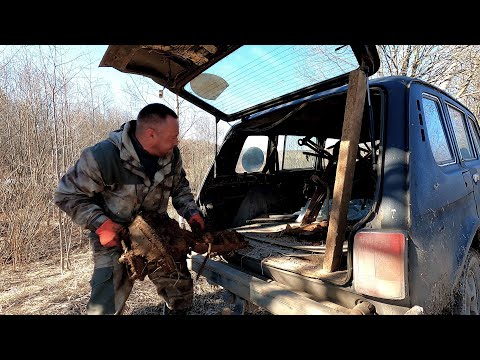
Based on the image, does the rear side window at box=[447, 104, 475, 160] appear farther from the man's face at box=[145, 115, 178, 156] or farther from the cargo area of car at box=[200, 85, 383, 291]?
the man's face at box=[145, 115, 178, 156]

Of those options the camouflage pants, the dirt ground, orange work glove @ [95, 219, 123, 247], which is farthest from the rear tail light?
the dirt ground

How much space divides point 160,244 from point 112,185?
618mm

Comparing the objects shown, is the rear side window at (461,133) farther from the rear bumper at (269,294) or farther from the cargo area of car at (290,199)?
the rear bumper at (269,294)

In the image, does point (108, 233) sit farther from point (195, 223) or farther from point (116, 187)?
point (195, 223)

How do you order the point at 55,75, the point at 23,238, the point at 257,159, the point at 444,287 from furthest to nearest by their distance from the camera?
1. the point at 23,238
2. the point at 55,75
3. the point at 257,159
4. the point at 444,287

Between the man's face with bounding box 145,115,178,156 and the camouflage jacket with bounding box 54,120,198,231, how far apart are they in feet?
0.44

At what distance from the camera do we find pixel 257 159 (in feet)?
14.1

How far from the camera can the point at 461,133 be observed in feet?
10.3

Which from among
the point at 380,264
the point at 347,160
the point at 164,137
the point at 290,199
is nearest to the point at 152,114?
the point at 164,137

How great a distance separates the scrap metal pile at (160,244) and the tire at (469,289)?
1679 millimetres

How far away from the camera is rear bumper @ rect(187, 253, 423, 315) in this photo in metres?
1.64
